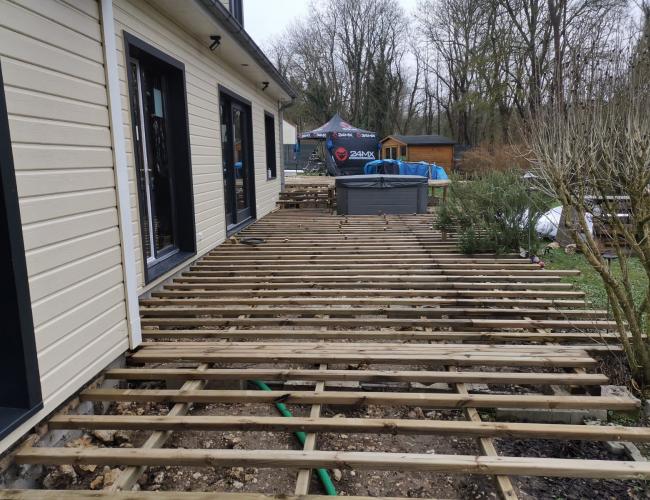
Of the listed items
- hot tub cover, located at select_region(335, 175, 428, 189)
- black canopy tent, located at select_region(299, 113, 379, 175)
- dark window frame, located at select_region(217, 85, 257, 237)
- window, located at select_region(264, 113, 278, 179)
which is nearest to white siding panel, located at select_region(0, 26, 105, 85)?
dark window frame, located at select_region(217, 85, 257, 237)

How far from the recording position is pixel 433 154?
23.7 m

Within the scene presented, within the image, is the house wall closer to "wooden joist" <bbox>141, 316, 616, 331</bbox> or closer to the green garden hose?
"wooden joist" <bbox>141, 316, 616, 331</bbox>

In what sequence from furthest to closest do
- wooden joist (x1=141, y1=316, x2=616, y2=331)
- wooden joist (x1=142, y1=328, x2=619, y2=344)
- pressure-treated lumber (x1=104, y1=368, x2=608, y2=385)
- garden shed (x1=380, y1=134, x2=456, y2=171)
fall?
garden shed (x1=380, y1=134, x2=456, y2=171)
wooden joist (x1=141, y1=316, x2=616, y2=331)
wooden joist (x1=142, y1=328, x2=619, y2=344)
pressure-treated lumber (x1=104, y1=368, x2=608, y2=385)

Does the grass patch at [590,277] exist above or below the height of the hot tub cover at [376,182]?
below

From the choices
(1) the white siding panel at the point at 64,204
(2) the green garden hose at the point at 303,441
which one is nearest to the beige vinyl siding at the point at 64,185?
(1) the white siding panel at the point at 64,204

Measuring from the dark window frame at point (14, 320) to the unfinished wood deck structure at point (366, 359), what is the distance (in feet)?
0.62

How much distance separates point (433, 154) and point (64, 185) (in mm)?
22891

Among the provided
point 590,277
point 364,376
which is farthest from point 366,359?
point 590,277

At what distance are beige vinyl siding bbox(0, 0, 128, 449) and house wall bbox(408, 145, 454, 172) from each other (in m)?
21.8

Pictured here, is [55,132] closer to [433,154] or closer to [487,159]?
[487,159]

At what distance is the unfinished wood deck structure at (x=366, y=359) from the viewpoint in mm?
1898

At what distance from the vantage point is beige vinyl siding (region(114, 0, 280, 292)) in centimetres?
377

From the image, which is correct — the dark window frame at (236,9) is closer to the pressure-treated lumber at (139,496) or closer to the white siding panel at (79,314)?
the white siding panel at (79,314)

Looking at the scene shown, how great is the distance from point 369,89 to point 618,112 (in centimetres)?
3069
